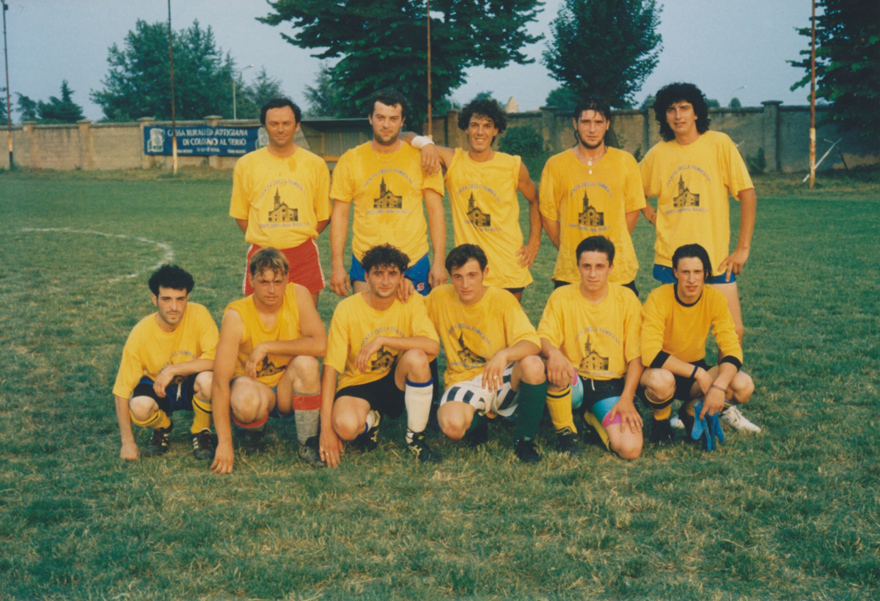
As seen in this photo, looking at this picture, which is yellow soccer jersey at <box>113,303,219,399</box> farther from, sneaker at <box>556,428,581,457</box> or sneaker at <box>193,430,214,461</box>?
sneaker at <box>556,428,581,457</box>

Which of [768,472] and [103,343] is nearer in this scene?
[768,472]

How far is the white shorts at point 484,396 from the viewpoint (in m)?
4.14

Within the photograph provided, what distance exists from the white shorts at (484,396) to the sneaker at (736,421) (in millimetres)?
1206

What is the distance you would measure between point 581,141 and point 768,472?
2.03 metres

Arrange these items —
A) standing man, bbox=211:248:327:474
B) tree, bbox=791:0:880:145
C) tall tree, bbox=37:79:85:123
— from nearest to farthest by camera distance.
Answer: standing man, bbox=211:248:327:474
tree, bbox=791:0:880:145
tall tree, bbox=37:79:85:123

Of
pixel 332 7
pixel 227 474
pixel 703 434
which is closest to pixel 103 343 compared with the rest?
pixel 227 474

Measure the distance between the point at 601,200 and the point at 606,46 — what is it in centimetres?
3022

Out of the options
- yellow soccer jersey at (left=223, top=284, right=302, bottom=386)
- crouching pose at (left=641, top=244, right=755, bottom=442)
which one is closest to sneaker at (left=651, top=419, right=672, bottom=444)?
crouching pose at (left=641, top=244, right=755, bottom=442)

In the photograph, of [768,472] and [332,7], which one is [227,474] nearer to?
[768,472]

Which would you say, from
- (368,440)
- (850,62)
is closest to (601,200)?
(368,440)

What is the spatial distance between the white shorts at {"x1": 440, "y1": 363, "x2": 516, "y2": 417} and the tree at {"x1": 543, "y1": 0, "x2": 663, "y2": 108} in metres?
30.8

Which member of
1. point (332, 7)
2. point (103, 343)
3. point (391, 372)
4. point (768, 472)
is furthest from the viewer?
point (332, 7)

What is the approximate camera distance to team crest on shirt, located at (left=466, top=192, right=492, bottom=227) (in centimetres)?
465

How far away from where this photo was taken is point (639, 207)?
15.3ft
